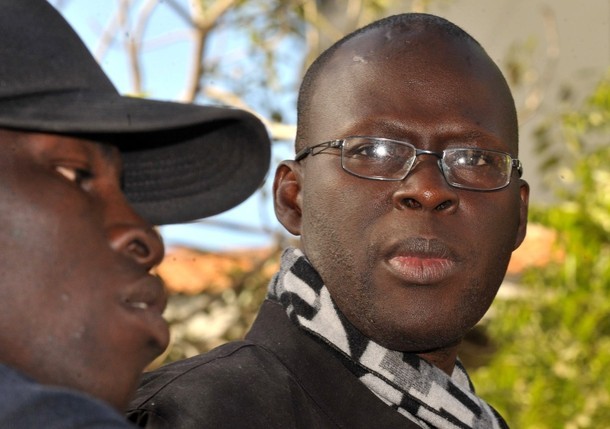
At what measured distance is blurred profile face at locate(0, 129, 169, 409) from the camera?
4.78ft

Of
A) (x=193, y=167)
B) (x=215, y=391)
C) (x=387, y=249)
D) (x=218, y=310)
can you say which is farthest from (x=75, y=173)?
(x=218, y=310)

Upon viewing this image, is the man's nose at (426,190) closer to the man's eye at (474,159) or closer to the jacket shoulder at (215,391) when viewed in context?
the man's eye at (474,159)

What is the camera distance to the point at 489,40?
8.23m

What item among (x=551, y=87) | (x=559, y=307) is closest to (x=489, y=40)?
(x=551, y=87)

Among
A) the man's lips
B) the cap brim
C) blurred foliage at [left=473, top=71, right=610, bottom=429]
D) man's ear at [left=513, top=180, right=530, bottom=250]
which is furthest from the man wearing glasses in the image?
blurred foliage at [left=473, top=71, right=610, bottom=429]

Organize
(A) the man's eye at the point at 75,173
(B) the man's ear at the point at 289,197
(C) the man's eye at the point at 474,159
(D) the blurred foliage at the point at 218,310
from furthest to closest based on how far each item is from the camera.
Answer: (D) the blurred foliage at the point at 218,310
(B) the man's ear at the point at 289,197
(C) the man's eye at the point at 474,159
(A) the man's eye at the point at 75,173

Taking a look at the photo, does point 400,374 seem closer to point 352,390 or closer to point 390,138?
point 352,390

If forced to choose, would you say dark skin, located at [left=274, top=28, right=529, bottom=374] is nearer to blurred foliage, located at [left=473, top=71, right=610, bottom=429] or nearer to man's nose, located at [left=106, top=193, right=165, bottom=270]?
man's nose, located at [left=106, top=193, right=165, bottom=270]

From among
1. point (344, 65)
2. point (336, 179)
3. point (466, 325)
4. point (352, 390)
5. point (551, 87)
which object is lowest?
point (352, 390)

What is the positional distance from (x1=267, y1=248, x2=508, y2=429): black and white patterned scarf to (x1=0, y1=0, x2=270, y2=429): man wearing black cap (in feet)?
2.46

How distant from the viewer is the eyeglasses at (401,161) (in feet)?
7.70

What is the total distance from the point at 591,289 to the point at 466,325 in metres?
3.27

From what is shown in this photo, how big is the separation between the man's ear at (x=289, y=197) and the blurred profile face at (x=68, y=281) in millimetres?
984

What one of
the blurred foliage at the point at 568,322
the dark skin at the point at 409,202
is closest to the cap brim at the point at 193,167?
the dark skin at the point at 409,202
